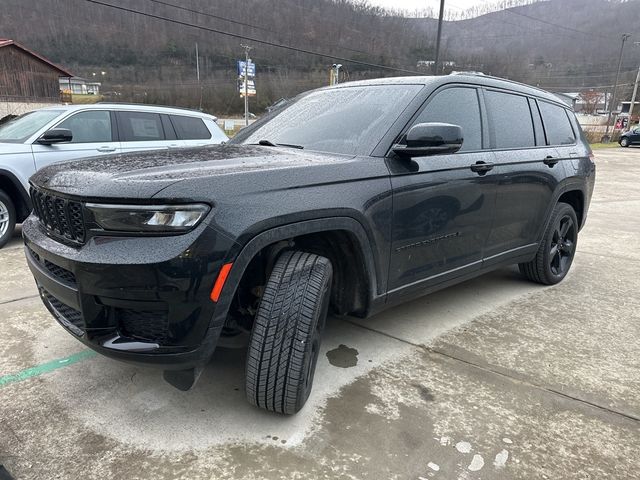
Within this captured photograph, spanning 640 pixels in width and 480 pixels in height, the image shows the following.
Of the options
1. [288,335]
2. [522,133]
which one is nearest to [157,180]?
[288,335]

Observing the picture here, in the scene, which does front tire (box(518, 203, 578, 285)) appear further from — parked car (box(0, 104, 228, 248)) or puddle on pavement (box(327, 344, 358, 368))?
parked car (box(0, 104, 228, 248))

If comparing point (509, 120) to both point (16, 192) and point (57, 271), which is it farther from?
point (16, 192)

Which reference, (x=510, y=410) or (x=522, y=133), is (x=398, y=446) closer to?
(x=510, y=410)

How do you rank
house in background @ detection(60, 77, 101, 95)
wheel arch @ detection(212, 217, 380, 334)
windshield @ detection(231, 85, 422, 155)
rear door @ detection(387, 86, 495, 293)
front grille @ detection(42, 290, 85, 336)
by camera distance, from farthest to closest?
house in background @ detection(60, 77, 101, 95) → windshield @ detection(231, 85, 422, 155) → rear door @ detection(387, 86, 495, 293) → front grille @ detection(42, 290, 85, 336) → wheel arch @ detection(212, 217, 380, 334)

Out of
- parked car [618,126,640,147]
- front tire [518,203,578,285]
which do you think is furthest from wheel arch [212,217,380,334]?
parked car [618,126,640,147]

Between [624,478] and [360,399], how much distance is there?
1.20 meters

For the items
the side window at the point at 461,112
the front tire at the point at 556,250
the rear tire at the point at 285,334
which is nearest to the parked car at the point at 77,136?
the side window at the point at 461,112

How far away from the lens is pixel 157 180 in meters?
1.93

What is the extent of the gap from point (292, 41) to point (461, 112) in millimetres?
44419

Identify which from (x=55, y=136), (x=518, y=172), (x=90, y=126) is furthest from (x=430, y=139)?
(x=90, y=126)

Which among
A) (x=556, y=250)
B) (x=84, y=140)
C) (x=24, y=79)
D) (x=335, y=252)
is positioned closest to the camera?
(x=335, y=252)

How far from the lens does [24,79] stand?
124 feet

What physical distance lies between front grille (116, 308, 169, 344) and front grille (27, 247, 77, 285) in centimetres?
26

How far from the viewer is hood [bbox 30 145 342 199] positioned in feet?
6.31
